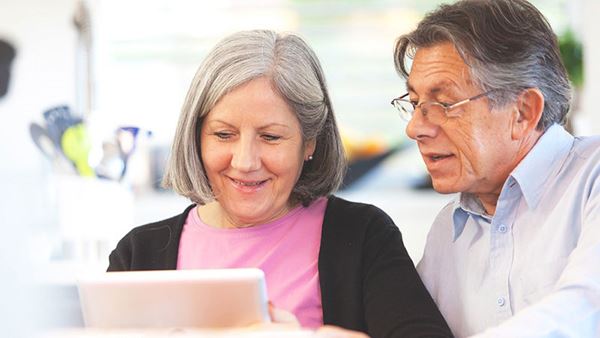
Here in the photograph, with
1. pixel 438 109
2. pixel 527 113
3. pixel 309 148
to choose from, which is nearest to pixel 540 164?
pixel 527 113

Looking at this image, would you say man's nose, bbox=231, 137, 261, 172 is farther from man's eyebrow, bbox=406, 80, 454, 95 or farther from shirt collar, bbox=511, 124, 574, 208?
shirt collar, bbox=511, 124, 574, 208

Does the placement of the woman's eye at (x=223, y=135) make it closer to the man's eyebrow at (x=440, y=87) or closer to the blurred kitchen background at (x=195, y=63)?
the man's eyebrow at (x=440, y=87)

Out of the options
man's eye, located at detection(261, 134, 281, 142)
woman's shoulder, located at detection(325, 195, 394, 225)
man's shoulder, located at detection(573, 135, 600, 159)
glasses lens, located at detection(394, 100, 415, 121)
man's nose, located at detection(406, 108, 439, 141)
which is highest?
glasses lens, located at detection(394, 100, 415, 121)

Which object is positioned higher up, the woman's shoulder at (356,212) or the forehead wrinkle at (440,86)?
the forehead wrinkle at (440,86)

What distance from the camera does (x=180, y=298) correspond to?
4.26ft

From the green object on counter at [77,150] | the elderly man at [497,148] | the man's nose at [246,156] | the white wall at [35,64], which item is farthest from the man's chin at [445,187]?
the green object on counter at [77,150]

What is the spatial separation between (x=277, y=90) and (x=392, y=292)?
45cm

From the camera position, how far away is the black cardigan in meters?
1.53

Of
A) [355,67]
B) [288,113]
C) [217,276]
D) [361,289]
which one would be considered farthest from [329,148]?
[355,67]

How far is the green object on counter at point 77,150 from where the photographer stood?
2.98 metres

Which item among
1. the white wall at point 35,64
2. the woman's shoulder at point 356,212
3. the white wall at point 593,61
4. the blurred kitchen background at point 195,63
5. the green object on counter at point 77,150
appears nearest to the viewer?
the woman's shoulder at point 356,212

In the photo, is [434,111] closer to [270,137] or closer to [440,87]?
[440,87]

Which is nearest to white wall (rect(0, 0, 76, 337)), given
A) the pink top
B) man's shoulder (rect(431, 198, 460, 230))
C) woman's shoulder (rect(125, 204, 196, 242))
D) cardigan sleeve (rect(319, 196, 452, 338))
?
woman's shoulder (rect(125, 204, 196, 242))

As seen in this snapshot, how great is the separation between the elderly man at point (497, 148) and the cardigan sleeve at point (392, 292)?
8 cm
